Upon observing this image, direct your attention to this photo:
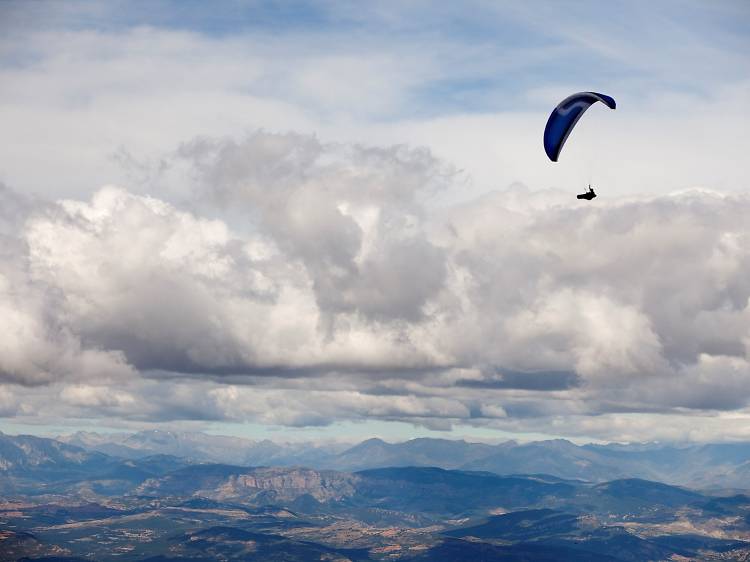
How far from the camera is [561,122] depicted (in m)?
188

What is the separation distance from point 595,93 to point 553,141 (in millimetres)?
16970

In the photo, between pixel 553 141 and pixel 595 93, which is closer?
pixel 595 93

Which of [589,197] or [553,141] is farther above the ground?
[553,141]

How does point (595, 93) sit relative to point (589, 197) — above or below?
above

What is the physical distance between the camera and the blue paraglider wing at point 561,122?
18329 centimetres

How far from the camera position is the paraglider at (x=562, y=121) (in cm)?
18238

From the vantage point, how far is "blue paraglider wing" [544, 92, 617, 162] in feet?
601

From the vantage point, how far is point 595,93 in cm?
17450

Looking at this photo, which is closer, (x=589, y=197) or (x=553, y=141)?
(x=589, y=197)

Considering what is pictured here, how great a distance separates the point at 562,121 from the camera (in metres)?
188

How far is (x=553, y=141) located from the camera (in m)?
189

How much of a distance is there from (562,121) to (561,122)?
30 cm

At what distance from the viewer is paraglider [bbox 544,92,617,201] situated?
182375 mm

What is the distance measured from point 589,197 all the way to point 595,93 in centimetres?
2181
